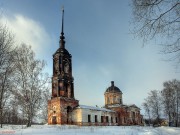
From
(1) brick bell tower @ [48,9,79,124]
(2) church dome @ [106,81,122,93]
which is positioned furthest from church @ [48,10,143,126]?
(2) church dome @ [106,81,122,93]

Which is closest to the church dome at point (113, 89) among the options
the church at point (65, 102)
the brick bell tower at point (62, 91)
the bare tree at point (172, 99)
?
the church at point (65, 102)

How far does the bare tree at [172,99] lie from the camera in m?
35.7

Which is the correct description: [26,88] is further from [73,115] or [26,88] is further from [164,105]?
[164,105]

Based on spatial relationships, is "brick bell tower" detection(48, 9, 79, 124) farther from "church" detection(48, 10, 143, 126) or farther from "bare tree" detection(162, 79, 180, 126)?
"bare tree" detection(162, 79, 180, 126)

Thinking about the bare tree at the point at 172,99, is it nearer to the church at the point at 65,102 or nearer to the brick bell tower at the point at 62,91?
the church at the point at 65,102

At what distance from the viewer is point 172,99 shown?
36.2 m

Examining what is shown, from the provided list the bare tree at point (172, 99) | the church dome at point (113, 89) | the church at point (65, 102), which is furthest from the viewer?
the church dome at point (113, 89)

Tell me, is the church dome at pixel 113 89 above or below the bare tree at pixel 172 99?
above

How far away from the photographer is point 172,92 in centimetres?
3597

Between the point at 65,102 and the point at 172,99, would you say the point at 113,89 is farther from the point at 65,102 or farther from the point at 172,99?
the point at 65,102

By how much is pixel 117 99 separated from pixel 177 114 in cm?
1497

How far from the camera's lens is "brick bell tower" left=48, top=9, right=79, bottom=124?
33656 mm

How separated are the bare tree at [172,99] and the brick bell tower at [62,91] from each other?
52.7 feet

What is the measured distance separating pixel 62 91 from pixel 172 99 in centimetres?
1908
